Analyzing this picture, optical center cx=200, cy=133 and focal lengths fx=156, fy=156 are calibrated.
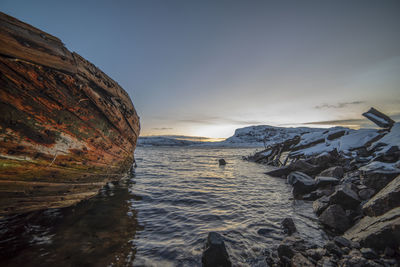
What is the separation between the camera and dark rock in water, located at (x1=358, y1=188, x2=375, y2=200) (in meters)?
4.34

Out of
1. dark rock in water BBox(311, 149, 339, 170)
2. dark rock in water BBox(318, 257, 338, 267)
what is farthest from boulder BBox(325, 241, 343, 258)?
dark rock in water BBox(311, 149, 339, 170)

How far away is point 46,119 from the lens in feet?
10.1

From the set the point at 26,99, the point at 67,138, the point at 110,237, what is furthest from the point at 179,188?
the point at 26,99

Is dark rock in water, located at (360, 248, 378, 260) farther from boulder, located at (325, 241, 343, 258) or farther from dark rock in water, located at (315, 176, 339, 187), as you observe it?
dark rock in water, located at (315, 176, 339, 187)

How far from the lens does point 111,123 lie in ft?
15.0

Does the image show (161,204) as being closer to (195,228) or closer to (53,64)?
(195,228)

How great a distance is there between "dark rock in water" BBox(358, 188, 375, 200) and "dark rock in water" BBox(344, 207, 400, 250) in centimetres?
152

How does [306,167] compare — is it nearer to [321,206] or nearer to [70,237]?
[321,206]

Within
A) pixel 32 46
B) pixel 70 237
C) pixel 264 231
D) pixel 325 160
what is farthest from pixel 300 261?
pixel 325 160

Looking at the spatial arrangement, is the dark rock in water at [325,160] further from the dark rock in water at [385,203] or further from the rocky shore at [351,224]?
the dark rock in water at [385,203]

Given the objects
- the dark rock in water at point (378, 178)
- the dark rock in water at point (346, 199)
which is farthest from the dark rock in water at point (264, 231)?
the dark rock in water at point (378, 178)

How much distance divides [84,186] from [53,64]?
321 centimetres

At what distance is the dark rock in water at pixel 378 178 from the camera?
14.5 feet

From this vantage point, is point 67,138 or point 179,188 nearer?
point 67,138
